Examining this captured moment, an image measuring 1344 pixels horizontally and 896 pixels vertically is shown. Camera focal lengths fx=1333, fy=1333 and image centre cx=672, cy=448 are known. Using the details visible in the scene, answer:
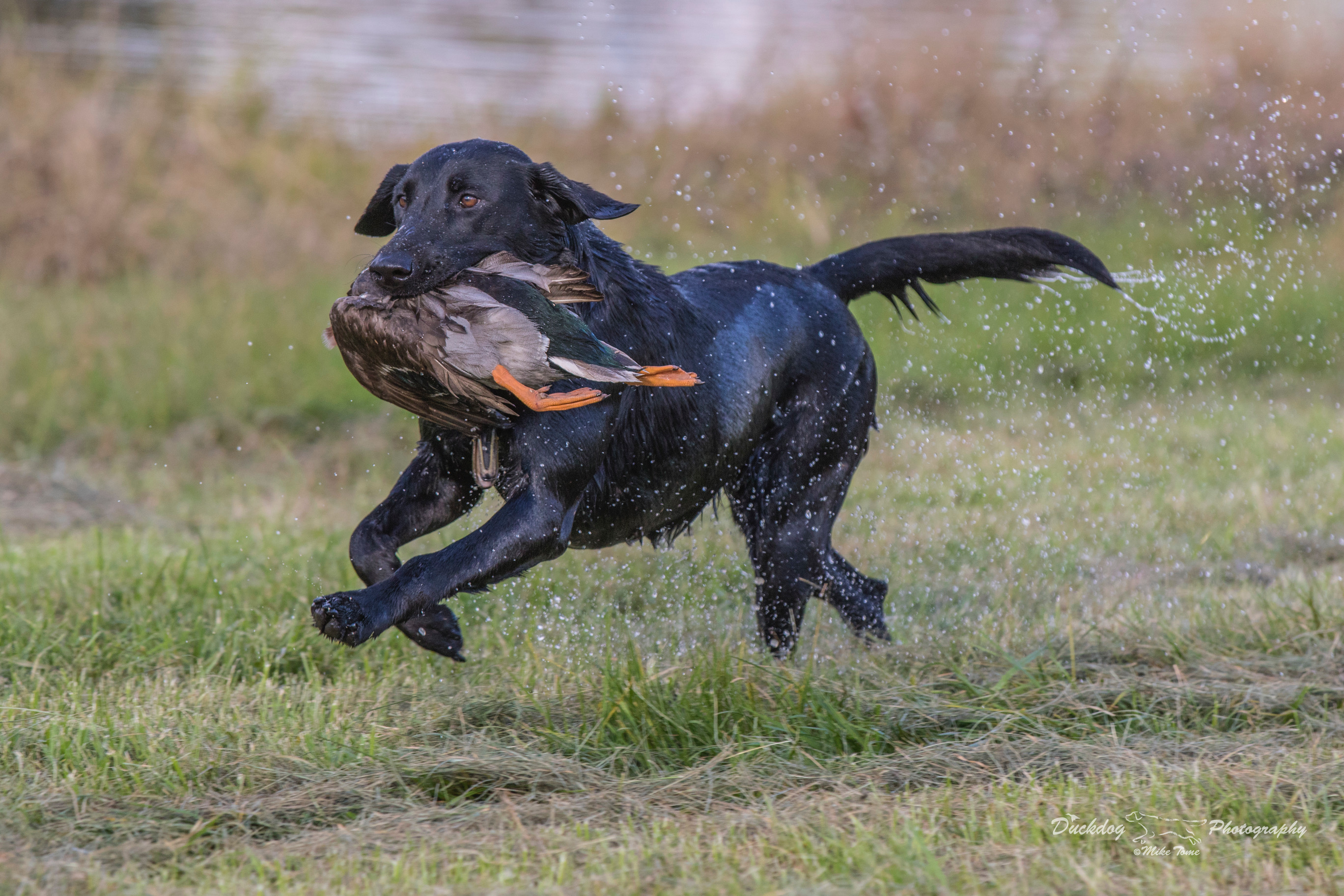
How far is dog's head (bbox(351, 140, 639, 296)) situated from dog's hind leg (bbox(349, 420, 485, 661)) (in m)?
0.51

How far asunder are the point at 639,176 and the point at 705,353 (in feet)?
20.4

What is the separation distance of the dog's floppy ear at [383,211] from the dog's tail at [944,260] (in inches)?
52.9

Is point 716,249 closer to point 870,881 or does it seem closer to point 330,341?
point 330,341

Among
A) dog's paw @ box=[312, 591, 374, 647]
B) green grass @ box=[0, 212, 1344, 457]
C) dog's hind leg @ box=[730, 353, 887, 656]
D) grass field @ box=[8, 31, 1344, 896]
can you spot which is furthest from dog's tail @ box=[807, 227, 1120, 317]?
green grass @ box=[0, 212, 1344, 457]

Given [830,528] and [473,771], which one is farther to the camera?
[830,528]

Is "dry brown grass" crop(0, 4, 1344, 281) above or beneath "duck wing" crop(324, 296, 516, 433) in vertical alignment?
above

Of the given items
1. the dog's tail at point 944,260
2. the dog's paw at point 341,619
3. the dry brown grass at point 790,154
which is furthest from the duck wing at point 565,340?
the dry brown grass at point 790,154

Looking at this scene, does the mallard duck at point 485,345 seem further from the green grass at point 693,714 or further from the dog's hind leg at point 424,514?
the green grass at point 693,714

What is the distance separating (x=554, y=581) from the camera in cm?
445

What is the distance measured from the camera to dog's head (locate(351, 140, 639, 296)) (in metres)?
2.96

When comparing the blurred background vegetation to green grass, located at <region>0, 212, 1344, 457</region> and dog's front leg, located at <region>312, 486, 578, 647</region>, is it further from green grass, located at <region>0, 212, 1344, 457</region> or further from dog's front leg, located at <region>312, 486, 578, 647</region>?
dog's front leg, located at <region>312, 486, 578, 647</region>

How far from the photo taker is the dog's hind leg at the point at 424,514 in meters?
3.29

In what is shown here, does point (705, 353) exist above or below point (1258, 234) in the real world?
below

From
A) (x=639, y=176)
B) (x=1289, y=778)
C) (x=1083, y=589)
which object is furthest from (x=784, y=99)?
(x=1289, y=778)
